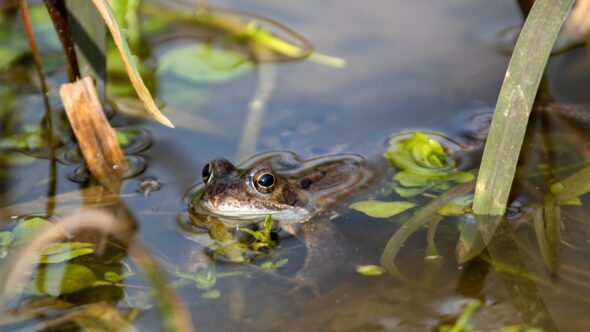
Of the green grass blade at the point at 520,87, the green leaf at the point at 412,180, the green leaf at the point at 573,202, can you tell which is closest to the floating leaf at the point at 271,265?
the green leaf at the point at 412,180

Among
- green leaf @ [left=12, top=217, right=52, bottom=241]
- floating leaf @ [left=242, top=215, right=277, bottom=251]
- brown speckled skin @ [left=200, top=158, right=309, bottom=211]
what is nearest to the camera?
green leaf @ [left=12, top=217, right=52, bottom=241]

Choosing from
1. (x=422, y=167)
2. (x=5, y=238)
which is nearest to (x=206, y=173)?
(x=5, y=238)

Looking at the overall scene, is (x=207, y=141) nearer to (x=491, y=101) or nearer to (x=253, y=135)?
(x=253, y=135)

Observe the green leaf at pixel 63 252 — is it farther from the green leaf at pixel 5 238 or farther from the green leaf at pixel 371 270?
the green leaf at pixel 371 270

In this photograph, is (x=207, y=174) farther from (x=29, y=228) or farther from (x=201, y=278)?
(x=29, y=228)

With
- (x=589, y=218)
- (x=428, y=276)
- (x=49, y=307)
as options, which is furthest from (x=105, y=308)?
(x=589, y=218)

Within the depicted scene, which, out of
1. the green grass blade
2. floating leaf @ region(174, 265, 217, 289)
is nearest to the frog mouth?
floating leaf @ region(174, 265, 217, 289)

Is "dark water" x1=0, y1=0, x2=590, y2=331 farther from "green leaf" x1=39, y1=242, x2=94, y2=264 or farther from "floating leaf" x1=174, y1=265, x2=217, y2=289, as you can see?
"green leaf" x1=39, y1=242, x2=94, y2=264
